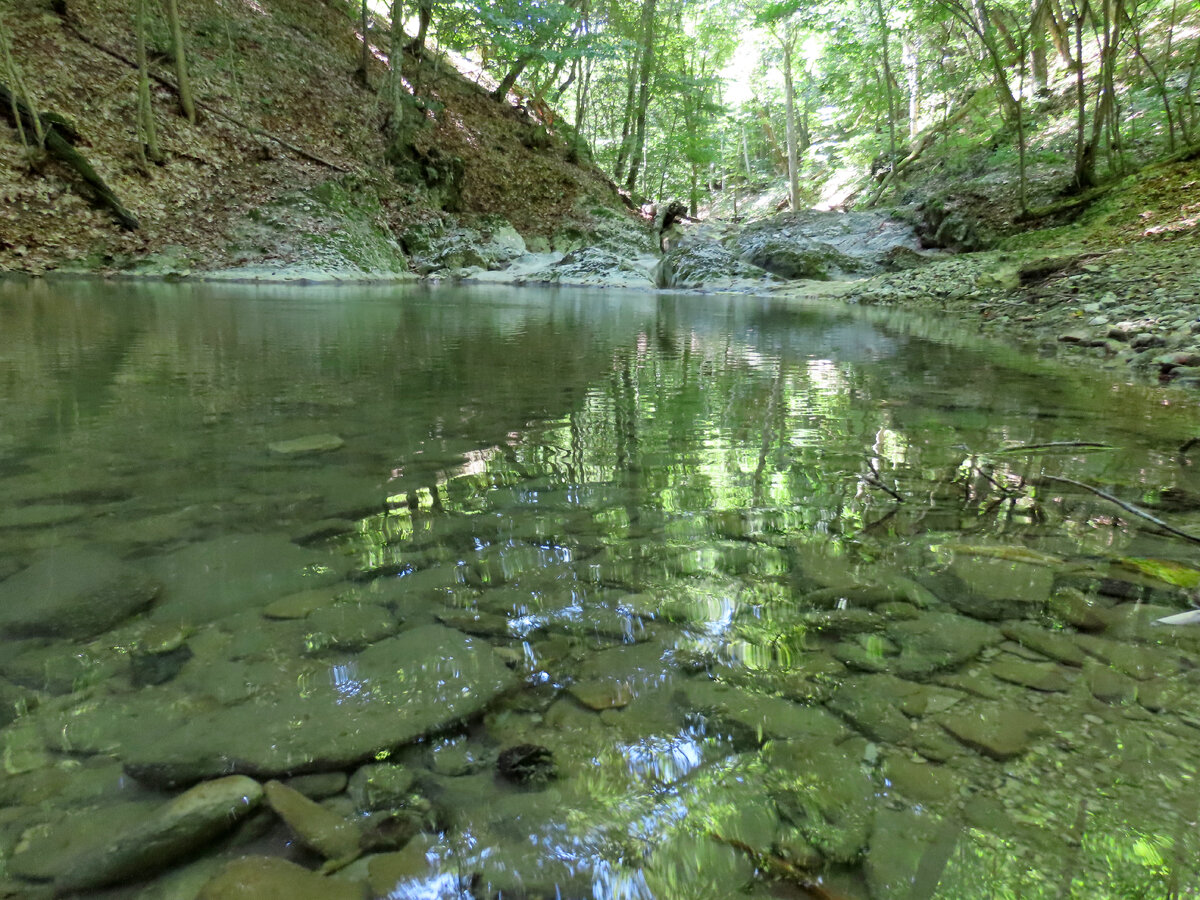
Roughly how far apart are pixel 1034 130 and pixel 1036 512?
1711 centimetres

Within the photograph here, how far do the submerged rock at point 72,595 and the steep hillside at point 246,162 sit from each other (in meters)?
11.5

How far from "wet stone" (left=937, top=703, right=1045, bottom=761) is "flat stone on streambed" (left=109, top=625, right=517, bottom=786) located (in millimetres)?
806

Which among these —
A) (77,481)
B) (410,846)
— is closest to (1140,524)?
(410,846)

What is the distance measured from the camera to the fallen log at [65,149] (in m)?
10.4

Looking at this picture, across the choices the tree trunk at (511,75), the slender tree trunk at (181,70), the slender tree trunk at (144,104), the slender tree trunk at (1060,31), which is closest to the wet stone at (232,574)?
the slender tree trunk at (144,104)

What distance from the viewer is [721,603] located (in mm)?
1539

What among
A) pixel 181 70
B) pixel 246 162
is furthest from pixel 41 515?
pixel 181 70

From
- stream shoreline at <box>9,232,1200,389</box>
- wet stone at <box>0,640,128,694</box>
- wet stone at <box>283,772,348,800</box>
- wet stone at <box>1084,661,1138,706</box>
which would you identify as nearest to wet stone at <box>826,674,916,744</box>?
wet stone at <box>1084,661,1138,706</box>

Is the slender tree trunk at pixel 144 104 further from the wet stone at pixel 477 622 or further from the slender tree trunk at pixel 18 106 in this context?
the wet stone at pixel 477 622

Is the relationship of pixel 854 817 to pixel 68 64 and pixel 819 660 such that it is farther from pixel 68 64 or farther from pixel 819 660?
pixel 68 64

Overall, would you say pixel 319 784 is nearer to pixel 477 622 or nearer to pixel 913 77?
pixel 477 622

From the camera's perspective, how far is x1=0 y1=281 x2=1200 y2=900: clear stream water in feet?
3.00

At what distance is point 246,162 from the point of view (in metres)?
13.6

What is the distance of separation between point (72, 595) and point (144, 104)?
14001 millimetres
